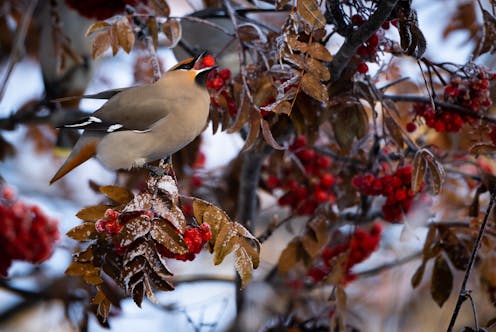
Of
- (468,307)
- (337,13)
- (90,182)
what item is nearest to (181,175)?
(90,182)

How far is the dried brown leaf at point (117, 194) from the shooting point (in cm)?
195

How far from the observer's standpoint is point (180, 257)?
1885 millimetres

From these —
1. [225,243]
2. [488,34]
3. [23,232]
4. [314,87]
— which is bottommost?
[23,232]

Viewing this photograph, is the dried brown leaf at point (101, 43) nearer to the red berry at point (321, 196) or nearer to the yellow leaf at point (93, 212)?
the yellow leaf at point (93, 212)

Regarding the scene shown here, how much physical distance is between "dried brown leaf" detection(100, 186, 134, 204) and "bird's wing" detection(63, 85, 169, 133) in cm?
21

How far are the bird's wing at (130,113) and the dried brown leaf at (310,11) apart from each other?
1.66ft

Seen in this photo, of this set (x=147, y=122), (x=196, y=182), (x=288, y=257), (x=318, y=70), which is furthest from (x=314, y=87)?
(x=196, y=182)

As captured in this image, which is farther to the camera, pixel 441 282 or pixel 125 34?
pixel 441 282

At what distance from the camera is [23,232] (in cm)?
314

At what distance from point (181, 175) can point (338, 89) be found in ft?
4.03

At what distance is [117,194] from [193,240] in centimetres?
27

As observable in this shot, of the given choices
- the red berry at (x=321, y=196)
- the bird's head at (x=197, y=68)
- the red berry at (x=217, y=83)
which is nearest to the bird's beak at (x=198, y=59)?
the bird's head at (x=197, y=68)

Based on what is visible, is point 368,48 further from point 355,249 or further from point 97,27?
point 355,249

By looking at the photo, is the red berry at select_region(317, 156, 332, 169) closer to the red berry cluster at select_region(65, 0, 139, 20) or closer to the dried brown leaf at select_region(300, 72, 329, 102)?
the red berry cluster at select_region(65, 0, 139, 20)
